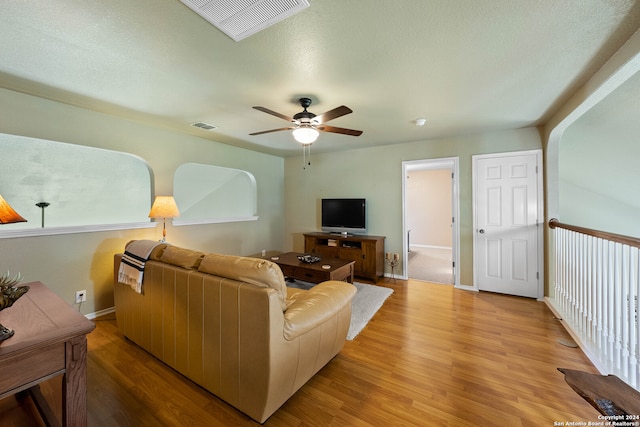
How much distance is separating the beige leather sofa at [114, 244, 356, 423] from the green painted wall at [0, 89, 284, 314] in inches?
55.4

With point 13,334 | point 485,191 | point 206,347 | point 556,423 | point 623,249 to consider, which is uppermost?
point 485,191

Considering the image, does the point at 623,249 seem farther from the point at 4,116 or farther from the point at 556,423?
the point at 4,116

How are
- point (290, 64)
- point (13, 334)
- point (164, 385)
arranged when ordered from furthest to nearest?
1. point (290, 64)
2. point (164, 385)
3. point (13, 334)

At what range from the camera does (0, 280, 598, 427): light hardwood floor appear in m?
1.57

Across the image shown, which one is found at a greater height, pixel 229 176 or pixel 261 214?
pixel 229 176

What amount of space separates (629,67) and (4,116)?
16.9 feet

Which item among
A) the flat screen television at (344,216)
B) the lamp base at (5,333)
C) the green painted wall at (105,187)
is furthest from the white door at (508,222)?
the lamp base at (5,333)

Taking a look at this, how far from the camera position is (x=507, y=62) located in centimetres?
193

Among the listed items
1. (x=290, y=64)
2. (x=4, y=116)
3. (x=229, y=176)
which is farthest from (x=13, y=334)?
(x=229, y=176)

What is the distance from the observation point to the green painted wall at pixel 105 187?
2.46m

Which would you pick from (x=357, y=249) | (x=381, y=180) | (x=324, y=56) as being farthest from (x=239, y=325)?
(x=381, y=180)

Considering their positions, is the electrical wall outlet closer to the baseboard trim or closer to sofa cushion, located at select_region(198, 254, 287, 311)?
A: the baseboard trim

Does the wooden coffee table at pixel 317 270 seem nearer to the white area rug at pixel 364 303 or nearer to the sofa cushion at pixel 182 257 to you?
the white area rug at pixel 364 303

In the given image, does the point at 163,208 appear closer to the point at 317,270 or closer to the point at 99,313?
the point at 99,313
